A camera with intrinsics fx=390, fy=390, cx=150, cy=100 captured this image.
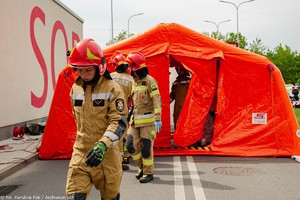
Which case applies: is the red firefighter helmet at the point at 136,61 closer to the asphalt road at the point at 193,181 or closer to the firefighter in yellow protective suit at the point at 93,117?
the asphalt road at the point at 193,181

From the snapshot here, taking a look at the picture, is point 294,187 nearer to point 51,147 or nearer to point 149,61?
point 149,61

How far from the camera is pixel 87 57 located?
3516mm

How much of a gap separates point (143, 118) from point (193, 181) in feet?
4.55

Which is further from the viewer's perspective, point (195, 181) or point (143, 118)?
point (143, 118)

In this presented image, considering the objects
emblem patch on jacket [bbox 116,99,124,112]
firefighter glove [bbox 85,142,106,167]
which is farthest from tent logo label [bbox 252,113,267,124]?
firefighter glove [bbox 85,142,106,167]

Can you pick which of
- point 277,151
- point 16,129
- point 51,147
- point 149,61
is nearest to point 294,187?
point 277,151

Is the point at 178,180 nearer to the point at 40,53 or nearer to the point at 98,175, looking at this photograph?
the point at 98,175

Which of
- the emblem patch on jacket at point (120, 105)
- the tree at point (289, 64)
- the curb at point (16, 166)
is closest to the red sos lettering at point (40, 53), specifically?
the curb at point (16, 166)

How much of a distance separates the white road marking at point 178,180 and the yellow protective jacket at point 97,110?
2.49 meters

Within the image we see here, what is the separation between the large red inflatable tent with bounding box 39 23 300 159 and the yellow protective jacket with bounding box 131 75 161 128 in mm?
2425

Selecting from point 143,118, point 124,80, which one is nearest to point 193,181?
point 143,118

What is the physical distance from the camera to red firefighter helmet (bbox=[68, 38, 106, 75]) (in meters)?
3.51

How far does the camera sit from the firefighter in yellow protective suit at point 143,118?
6.72 m

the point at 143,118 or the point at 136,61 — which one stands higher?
the point at 136,61
